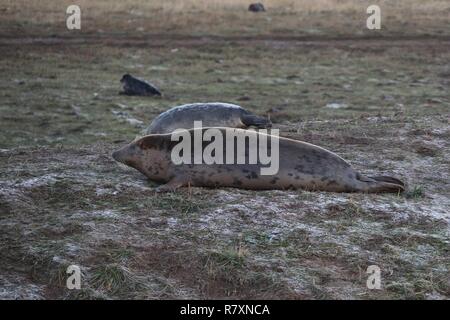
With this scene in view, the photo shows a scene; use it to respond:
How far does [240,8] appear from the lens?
27.2 m

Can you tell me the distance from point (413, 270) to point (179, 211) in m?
1.79

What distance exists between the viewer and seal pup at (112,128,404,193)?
658 centimetres

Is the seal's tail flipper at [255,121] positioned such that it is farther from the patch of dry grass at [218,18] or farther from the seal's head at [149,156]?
the patch of dry grass at [218,18]

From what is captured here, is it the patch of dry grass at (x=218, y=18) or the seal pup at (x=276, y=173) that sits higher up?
the patch of dry grass at (x=218, y=18)

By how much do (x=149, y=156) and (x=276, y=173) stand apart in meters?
1.12

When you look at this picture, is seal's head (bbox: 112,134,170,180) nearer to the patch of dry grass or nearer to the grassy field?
the grassy field

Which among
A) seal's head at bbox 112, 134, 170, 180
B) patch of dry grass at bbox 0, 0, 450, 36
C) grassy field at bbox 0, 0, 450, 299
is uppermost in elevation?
patch of dry grass at bbox 0, 0, 450, 36

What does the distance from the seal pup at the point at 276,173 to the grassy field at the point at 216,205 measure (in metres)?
0.19

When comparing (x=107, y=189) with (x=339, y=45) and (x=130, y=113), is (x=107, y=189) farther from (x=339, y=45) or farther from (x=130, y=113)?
(x=339, y=45)

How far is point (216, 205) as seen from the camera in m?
6.07

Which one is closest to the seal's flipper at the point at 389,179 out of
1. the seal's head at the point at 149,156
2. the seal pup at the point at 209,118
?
the seal's head at the point at 149,156

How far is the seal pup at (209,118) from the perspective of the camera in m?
9.59

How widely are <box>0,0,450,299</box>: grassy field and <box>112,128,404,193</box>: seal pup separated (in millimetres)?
194

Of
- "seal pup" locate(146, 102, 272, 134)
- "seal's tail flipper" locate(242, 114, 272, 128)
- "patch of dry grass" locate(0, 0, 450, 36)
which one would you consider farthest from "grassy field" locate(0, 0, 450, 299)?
"patch of dry grass" locate(0, 0, 450, 36)
